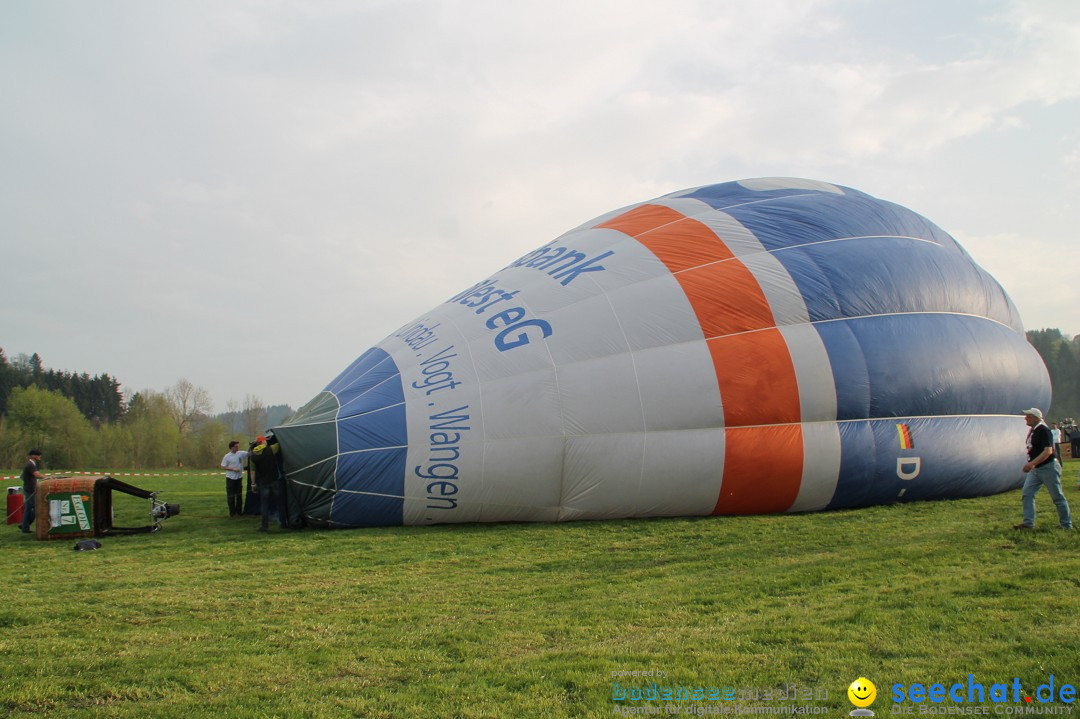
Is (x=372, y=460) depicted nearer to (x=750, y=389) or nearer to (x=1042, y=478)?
(x=750, y=389)

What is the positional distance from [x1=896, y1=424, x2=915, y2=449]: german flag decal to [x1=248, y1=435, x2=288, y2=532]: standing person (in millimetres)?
6371

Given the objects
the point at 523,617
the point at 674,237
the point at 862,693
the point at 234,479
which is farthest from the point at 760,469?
the point at 234,479

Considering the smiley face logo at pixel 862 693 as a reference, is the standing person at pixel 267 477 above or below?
above

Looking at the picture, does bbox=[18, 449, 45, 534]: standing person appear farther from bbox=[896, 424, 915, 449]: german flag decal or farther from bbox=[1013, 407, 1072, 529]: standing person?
bbox=[1013, 407, 1072, 529]: standing person

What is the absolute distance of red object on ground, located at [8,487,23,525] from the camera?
952cm

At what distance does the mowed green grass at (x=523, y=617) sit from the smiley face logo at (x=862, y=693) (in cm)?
7

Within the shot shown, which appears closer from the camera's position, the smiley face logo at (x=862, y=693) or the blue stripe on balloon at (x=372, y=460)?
the smiley face logo at (x=862, y=693)

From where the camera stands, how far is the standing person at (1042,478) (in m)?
6.25

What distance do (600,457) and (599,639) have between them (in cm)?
352

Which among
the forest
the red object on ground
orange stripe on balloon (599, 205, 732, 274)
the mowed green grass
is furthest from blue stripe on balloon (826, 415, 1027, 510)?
the forest

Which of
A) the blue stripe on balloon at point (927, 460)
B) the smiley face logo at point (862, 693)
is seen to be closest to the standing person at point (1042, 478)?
the blue stripe on balloon at point (927, 460)

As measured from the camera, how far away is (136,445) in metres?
39.4

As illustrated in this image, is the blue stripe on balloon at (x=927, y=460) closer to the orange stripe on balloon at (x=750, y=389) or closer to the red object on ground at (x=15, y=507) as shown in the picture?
the orange stripe on balloon at (x=750, y=389)

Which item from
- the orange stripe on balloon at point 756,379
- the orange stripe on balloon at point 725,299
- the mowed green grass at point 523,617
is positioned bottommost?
the mowed green grass at point 523,617
